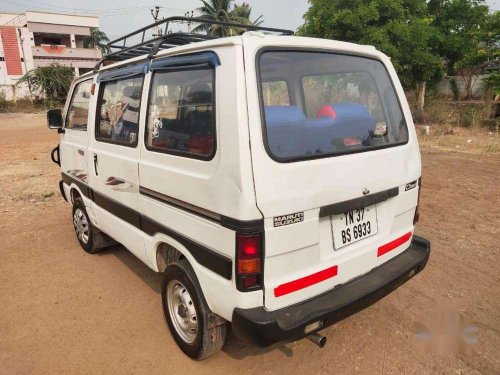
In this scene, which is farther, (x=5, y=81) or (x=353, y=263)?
(x=5, y=81)

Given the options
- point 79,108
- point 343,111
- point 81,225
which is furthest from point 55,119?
point 343,111

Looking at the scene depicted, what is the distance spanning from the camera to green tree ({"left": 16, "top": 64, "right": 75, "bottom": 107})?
32.5 m

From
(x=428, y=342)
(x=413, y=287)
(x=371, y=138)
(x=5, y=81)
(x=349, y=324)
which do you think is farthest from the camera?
(x=5, y=81)

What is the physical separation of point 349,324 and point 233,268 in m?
1.42

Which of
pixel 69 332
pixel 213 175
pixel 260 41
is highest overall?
pixel 260 41

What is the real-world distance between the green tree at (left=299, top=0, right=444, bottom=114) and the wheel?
11978 mm

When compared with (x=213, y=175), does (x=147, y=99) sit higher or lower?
higher

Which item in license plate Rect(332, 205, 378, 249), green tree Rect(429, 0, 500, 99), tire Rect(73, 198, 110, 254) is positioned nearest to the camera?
license plate Rect(332, 205, 378, 249)

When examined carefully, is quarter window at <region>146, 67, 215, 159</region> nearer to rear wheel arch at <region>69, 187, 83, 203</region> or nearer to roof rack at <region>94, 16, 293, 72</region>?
roof rack at <region>94, 16, 293, 72</region>

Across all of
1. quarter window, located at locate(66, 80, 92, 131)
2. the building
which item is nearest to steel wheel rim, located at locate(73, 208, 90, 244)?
quarter window, located at locate(66, 80, 92, 131)

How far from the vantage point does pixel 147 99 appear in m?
2.62

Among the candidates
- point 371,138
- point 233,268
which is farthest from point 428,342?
point 233,268

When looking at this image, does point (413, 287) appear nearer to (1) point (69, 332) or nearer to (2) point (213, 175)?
(2) point (213, 175)

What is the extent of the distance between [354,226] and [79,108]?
3136 millimetres
